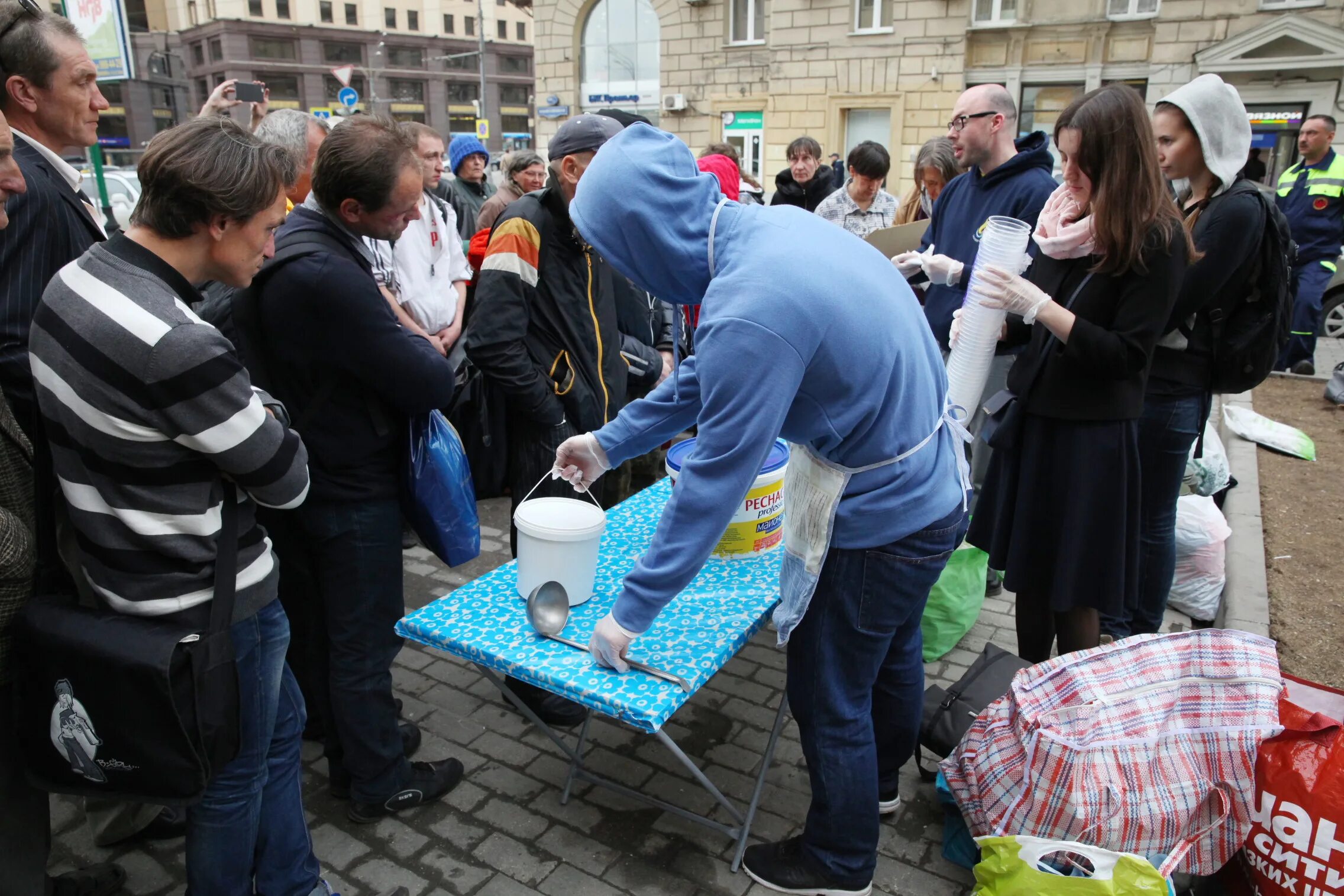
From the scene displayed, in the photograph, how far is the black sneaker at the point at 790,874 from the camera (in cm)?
209

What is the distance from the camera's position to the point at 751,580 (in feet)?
7.76

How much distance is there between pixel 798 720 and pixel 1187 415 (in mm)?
1769

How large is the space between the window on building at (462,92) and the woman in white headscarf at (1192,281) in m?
65.9

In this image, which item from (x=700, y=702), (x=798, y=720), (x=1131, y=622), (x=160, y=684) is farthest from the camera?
(x=1131, y=622)

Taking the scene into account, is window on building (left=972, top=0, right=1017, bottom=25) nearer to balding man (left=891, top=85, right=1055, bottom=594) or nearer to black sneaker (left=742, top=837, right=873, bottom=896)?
balding man (left=891, top=85, right=1055, bottom=594)

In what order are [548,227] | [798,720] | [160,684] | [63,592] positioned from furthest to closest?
[548,227]
[798,720]
[63,592]
[160,684]

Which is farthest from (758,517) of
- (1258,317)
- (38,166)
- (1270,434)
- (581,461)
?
(1270,434)

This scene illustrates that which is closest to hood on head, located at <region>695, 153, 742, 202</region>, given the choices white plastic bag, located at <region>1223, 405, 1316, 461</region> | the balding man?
the balding man

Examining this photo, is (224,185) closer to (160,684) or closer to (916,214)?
(160,684)

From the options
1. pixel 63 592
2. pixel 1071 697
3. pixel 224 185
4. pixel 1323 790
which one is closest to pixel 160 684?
pixel 63 592

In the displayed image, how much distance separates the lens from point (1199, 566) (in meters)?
3.57

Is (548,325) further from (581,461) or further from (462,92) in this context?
(462,92)

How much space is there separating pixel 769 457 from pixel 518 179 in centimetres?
344

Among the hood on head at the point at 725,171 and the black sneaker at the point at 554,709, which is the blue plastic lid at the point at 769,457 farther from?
the hood on head at the point at 725,171
